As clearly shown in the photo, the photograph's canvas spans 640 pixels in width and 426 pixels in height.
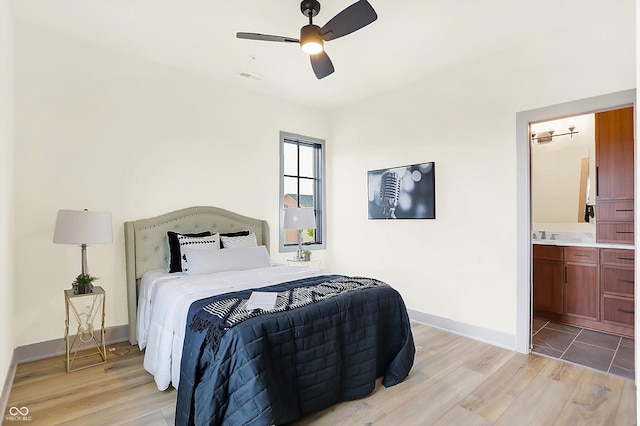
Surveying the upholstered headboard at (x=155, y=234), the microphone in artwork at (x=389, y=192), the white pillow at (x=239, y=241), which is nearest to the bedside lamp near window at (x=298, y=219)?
the white pillow at (x=239, y=241)

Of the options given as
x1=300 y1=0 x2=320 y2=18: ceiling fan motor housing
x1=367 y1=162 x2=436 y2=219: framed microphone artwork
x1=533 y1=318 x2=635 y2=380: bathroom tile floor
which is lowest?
x1=533 y1=318 x2=635 y2=380: bathroom tile floor

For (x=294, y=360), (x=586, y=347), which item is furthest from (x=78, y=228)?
(x=586, y=347)

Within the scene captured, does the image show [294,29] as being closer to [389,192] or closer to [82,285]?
[389,192]

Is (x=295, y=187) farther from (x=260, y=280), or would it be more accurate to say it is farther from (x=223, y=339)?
(x=223, y=339)

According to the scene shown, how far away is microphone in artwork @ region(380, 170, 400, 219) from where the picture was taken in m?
4.26

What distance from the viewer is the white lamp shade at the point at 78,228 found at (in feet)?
8.75

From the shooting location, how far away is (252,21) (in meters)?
2.83

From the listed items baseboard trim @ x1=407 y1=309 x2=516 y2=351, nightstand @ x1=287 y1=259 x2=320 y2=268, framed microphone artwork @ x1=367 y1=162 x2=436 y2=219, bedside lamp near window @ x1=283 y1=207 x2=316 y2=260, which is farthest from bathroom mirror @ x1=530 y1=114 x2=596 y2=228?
nightstand @ x1=287 y1=259 x2=320 y2=268

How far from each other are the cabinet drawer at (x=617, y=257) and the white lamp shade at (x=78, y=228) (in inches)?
192

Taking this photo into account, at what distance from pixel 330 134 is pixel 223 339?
3928 millimetres

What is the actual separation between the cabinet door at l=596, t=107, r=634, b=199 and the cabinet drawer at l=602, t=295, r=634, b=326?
3.60 feet

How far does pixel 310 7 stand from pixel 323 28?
10.8 inches

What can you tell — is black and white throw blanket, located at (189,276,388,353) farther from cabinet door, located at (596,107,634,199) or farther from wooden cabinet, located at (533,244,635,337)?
cabinet door, located at (596,107,634,199)

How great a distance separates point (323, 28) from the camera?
2.41 metres
